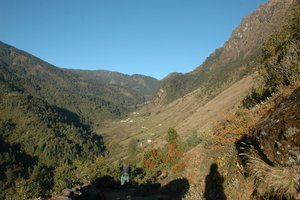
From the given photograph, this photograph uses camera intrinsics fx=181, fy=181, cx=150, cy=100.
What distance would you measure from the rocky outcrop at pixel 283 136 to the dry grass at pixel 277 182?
0.76 feet

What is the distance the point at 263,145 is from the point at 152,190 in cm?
1139

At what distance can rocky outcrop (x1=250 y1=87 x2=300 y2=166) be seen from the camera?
445cm

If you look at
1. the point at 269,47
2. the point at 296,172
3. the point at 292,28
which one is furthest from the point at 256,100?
the point at 296,172

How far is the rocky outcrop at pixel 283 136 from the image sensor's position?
4.45 metres

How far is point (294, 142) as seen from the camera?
4.45m

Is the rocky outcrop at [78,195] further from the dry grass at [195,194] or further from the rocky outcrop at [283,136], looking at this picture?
the rocky outcrop at [283,136]

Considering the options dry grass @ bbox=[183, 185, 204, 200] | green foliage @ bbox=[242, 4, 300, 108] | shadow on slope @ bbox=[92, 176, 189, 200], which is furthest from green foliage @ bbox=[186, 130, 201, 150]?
dry grass @ bbox=[183, 185, 204, 200]

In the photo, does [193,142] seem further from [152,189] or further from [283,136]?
[283,136]

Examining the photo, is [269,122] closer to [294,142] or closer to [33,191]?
[294,142]

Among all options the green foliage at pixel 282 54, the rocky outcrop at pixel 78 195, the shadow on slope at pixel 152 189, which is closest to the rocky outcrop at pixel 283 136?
the shadow on slope at pixel 152 189

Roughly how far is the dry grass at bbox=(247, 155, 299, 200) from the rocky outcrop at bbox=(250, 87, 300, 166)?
9.1 inches

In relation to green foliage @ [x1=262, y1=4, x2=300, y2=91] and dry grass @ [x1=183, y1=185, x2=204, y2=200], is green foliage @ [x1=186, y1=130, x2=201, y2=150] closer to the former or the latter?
green foliage @ [x1=262, y1=4, x2=300, y2=91]

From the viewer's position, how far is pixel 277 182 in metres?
4.55

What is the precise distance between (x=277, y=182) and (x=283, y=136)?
Result: 46.2 inches
